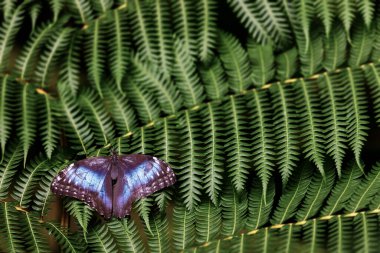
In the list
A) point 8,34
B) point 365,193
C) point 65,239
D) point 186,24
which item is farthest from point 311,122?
point 8,34

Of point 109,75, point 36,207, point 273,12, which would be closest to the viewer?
point 36,207

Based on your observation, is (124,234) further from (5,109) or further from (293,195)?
(5,109)

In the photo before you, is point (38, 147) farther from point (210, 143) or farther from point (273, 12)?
point (273, 12)

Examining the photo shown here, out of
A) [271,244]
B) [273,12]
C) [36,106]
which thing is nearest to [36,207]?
[36,106]

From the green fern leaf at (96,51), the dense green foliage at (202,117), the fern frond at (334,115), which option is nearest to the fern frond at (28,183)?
the dense green foliage at (202,117)

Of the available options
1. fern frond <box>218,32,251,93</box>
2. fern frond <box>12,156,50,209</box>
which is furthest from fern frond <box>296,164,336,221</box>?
fern frond <box>12,156,50,209</box>
